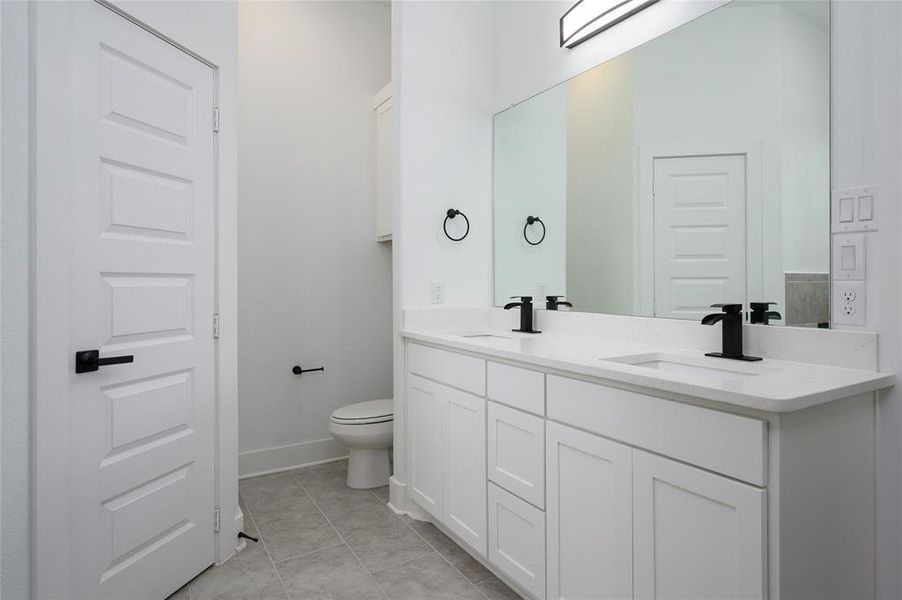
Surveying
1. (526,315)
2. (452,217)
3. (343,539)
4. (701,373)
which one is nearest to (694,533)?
(701,373)

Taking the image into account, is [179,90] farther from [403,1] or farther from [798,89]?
[798,89]

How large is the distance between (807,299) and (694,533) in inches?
29.6

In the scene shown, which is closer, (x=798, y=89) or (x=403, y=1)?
(x=798, y=89)

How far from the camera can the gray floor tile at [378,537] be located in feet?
6.95

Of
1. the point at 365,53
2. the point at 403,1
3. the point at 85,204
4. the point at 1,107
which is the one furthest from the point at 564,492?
the point at 365,53

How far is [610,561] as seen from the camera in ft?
4.58

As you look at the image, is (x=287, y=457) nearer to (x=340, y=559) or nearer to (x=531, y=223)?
(x=340, y=559)

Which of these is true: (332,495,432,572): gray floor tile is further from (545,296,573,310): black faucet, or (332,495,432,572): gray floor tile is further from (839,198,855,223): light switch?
(839,198,855,223): light switch

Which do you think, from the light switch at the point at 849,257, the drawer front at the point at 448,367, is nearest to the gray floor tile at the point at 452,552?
the drawer front at the point at 448,367

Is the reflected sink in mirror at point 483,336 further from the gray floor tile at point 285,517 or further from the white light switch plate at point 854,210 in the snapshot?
the white light switch plate at point 854,210

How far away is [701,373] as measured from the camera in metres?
1.57

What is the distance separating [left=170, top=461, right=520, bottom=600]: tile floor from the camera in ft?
6.18

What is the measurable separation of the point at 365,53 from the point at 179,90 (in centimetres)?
180

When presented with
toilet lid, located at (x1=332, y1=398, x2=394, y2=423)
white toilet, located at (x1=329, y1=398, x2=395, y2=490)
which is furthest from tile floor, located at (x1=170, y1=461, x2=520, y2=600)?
toilet lid, located at (x1=332, y1=398, x2=394, y2=423)
